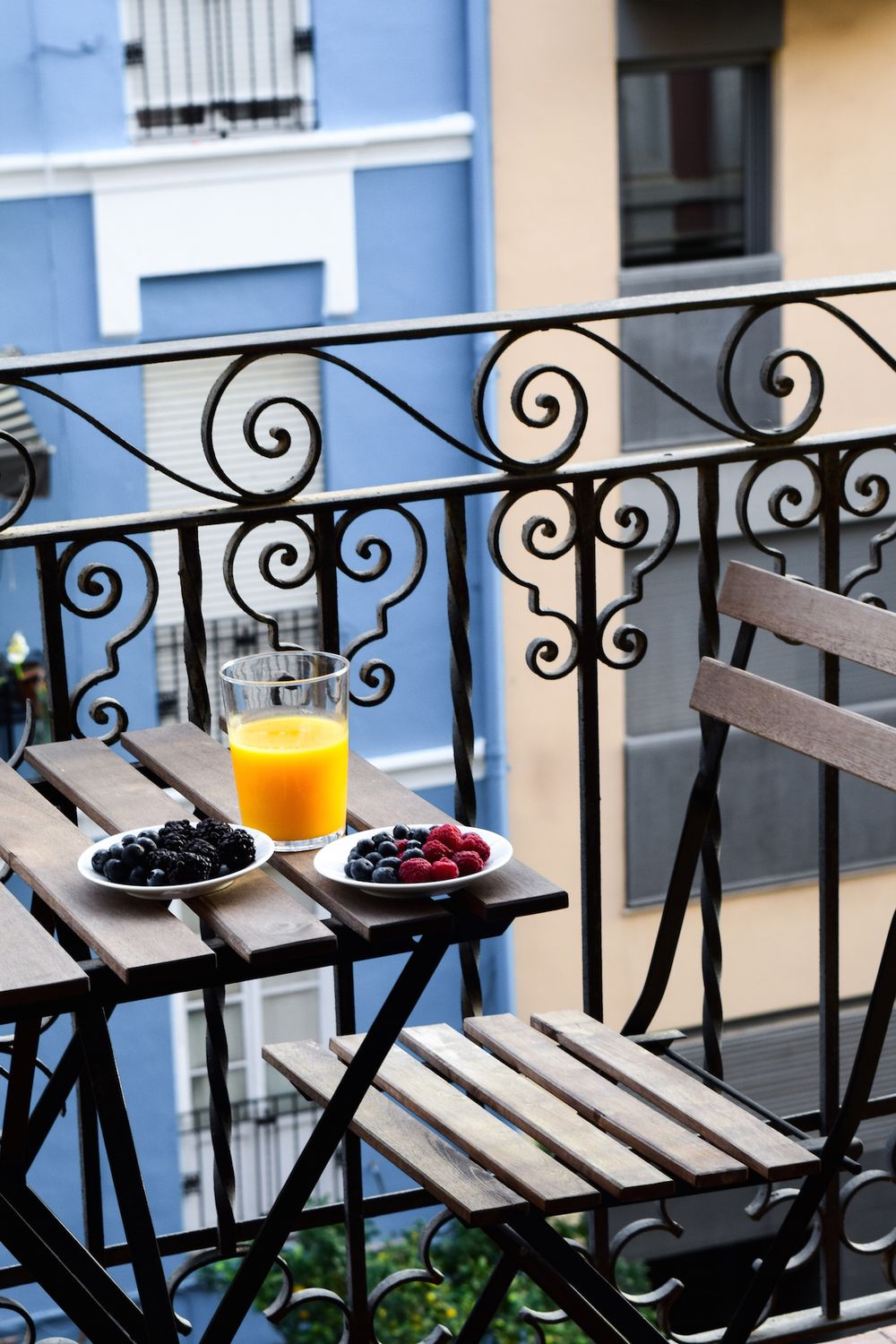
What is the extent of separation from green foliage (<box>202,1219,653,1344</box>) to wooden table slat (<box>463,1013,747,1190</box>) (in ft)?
20.7

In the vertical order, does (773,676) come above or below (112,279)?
below

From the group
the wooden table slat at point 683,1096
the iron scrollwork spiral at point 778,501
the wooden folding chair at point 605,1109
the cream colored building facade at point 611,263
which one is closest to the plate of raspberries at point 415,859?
the wooden folding chair at point 605,1109

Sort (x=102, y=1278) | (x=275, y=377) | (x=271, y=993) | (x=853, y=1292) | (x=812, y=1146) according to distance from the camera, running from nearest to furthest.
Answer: (x=102, y=1278) < (x=812, y=1146) < (x=275, y=377) < (x=271, y=993) < (x=853, y=1292)

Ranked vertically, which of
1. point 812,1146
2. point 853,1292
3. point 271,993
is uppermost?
point 812,1146

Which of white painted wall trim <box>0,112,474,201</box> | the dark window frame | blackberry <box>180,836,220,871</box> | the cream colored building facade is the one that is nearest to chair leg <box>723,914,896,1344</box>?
blackberry <box>180,836,220,871</box>

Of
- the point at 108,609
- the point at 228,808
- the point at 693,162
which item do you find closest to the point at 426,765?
the point at 693,162

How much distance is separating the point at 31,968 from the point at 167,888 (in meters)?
0.13

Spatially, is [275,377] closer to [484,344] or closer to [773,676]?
[484,344]

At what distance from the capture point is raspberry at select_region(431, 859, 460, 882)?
1.35 metres

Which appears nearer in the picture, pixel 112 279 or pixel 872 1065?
pixel 872 1065

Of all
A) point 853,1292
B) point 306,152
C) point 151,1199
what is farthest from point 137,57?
point 853,1292

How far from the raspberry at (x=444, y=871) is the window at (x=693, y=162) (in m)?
9.48

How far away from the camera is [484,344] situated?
9469mm

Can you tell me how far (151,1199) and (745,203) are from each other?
638cm
